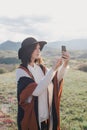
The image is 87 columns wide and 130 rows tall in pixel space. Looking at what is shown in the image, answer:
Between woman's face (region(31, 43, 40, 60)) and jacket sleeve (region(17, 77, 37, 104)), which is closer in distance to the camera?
jacket sleeve (region(17, 77, 37, 104))

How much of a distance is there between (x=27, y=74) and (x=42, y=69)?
1.20 feet

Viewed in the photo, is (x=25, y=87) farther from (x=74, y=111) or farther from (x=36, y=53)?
(x=74, y=111)

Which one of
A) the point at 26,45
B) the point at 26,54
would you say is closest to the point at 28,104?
the point at 26,54

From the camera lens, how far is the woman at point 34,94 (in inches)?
235

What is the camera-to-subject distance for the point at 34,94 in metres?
5.82

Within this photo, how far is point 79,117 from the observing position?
42.2 feet

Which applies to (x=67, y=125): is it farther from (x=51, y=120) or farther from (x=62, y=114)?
(x=51, y=120)

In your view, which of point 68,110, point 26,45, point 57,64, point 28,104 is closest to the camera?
point 57,64

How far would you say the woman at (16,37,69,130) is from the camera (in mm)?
5965

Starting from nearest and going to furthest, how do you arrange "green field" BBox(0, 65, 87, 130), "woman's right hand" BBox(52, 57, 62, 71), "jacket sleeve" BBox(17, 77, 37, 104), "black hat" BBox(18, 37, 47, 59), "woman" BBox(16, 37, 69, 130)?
"woman's right hand" BBox(52, 57, 62, 71) → "jacket sleeve" BBox(17, 77, 37, 104) → "woman" BBox(16, 37, 69, 130) → "black hat" BBox(18, 37, 47, 59) → "green field" BBox(0, 65, 87, 130)

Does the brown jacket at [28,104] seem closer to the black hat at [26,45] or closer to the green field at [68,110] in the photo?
the black hat at [26,45]

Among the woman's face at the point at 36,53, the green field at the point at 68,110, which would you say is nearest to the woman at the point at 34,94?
the woman's face at the point at 36,53

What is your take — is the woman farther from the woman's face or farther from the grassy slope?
the grassy slope

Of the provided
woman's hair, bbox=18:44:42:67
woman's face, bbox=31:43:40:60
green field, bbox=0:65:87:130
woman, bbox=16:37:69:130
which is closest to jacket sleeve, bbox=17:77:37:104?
woman, bbox=16:37:69:130
